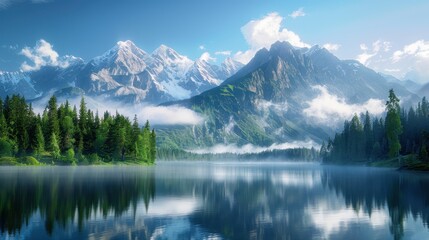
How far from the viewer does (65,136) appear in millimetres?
162875

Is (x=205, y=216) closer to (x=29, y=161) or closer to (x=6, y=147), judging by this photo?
(x=29, y=161)

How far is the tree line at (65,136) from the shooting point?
150m

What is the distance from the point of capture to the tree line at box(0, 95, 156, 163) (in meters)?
150

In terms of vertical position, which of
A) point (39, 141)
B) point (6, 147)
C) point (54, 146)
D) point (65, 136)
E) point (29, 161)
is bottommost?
point (29, 161)

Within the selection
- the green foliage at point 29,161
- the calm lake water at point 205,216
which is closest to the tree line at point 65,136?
Answer: the green foliage at point 29,161

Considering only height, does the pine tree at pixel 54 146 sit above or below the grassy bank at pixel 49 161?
above

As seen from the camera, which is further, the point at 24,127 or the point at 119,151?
the point at 119,151

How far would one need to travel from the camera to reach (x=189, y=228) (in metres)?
31.1

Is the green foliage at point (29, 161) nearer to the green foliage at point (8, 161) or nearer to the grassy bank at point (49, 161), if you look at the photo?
the grassy bank at point (49, 161)

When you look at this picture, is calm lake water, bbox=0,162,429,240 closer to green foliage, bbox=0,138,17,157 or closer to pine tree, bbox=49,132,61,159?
green foliage, bbox=0,138,17,157

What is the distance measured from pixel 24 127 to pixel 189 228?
142980mm

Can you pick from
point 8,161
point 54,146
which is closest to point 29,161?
point 8,161

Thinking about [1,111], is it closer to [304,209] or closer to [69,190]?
[69,190]

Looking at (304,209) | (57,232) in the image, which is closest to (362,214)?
(304,209)
